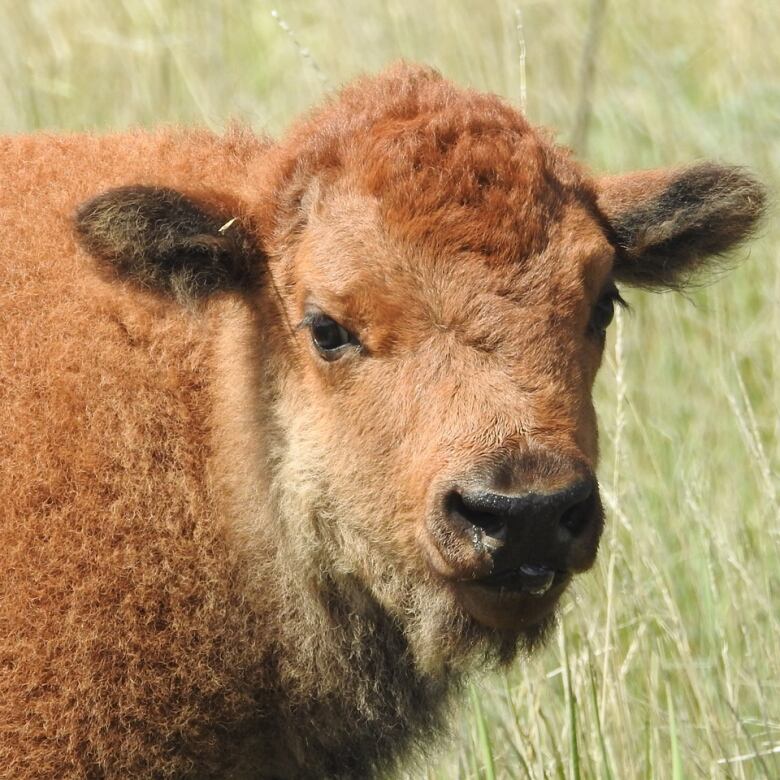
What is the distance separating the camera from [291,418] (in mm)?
5148

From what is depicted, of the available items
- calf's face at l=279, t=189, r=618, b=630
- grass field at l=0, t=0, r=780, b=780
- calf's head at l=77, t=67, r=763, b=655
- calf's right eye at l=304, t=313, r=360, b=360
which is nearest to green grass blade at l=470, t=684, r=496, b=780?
grass field at l=0, t=0, r=780, b=780

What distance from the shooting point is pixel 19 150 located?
5758 mm

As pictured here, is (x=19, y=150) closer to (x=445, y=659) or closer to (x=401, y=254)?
(x=401, y=254)

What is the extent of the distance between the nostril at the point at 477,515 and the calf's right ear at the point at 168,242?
139 cm

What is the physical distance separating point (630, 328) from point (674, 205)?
13.4ft

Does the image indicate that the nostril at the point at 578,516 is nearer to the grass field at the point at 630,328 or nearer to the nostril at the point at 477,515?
the nostril at the point at 477,515

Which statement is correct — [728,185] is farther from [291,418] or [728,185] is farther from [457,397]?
[291,418]

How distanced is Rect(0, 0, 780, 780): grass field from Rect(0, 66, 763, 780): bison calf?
0.84 metres

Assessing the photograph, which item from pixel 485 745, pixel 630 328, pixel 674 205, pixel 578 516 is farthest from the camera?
pixel 630 328

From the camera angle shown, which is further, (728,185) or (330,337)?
(728,185)

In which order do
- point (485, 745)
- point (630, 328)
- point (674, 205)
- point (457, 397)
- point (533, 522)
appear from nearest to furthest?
point (533, 522) → point (457, 397) → point (485, 745) → point (674, 205) → point (630, 328)

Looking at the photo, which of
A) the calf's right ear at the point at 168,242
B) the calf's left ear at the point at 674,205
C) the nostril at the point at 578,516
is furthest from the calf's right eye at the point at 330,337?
the calf's left ear at the point at 674,205

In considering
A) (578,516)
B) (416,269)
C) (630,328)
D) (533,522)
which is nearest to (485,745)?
(578,516)

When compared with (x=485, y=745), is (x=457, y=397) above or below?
above
